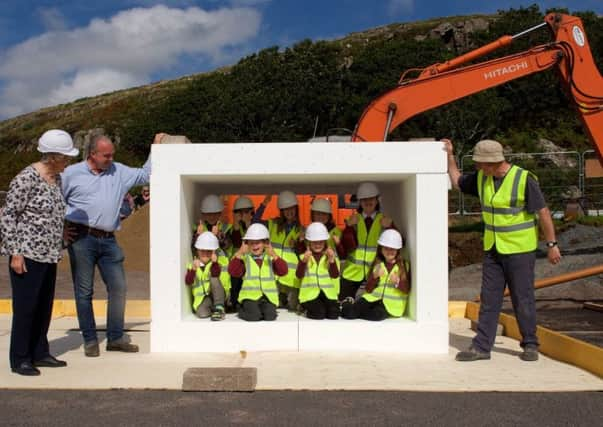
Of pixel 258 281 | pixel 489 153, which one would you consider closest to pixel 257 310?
pixel 258 281

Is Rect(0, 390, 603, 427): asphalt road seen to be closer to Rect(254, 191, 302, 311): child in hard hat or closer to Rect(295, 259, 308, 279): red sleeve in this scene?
Rect(295, 259, 308, 279): red sleeve

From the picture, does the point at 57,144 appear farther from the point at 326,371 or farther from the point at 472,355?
the point at 472,355

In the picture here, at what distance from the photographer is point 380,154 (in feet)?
19.3

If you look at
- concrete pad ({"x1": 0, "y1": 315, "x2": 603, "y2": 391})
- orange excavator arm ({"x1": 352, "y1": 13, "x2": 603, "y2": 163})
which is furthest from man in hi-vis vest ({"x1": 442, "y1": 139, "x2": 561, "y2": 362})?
orange excavator arm ({"x1": 352, "y1": 13, "x2": 603, "y2": 163})

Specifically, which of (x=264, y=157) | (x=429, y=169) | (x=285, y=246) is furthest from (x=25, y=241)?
(x=429, y=169)

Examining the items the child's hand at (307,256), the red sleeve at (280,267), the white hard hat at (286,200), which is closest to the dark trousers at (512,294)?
the child's hand at (307,256)

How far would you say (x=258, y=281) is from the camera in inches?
245

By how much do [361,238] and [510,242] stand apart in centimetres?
150

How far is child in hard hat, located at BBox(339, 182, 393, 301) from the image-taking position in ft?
21.5

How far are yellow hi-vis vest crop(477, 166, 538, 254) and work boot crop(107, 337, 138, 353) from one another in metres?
3.13

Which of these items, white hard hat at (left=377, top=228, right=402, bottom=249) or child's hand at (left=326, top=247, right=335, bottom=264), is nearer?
white hard hat at (left=377, top=228, right=402, bottom=249)

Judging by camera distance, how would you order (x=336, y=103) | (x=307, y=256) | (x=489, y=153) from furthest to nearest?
(x=336, y=103), (x=307, y=256), (x=489, y=153)

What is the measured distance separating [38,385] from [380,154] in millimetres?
3130

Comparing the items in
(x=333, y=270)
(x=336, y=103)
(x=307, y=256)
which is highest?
(x=336, y=103)
